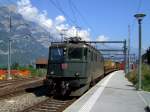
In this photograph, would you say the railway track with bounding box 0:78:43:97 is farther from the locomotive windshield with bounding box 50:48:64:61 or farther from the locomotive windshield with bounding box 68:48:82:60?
the locomotive windshield with bounding box 68:48:82:60

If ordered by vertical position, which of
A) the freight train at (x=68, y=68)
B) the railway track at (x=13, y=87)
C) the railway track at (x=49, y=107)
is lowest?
the railway track at (x=49, y=107)

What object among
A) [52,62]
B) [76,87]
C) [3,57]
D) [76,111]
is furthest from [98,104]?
[3,57]

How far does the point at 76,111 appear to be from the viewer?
13.9m

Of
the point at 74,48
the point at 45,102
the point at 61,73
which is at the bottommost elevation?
the point at 45,102

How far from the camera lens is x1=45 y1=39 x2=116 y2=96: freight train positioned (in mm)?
20250

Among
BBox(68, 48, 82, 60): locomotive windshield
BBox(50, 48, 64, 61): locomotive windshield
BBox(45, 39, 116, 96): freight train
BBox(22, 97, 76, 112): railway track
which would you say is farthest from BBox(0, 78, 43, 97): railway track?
BBox(68, 48, 82, 60): locomotive windshield

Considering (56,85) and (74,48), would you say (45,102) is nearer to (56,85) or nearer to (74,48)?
(56,85)

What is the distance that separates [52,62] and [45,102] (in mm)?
3476

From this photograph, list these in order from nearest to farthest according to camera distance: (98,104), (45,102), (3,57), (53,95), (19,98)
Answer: (98,104) → (45,102) → (19,98) → (53,95) → (3,57)

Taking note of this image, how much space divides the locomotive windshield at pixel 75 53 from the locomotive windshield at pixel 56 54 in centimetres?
42

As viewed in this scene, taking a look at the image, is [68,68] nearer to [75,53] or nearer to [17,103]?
[75,53]

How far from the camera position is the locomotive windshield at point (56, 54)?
21.0m

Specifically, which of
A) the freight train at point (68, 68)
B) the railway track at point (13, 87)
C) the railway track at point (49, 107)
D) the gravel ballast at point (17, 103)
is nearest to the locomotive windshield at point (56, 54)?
the freight train at point (68, 68)

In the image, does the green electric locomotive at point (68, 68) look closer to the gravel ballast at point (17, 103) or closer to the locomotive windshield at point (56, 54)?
the locomotive windshield at point (56, 54)
